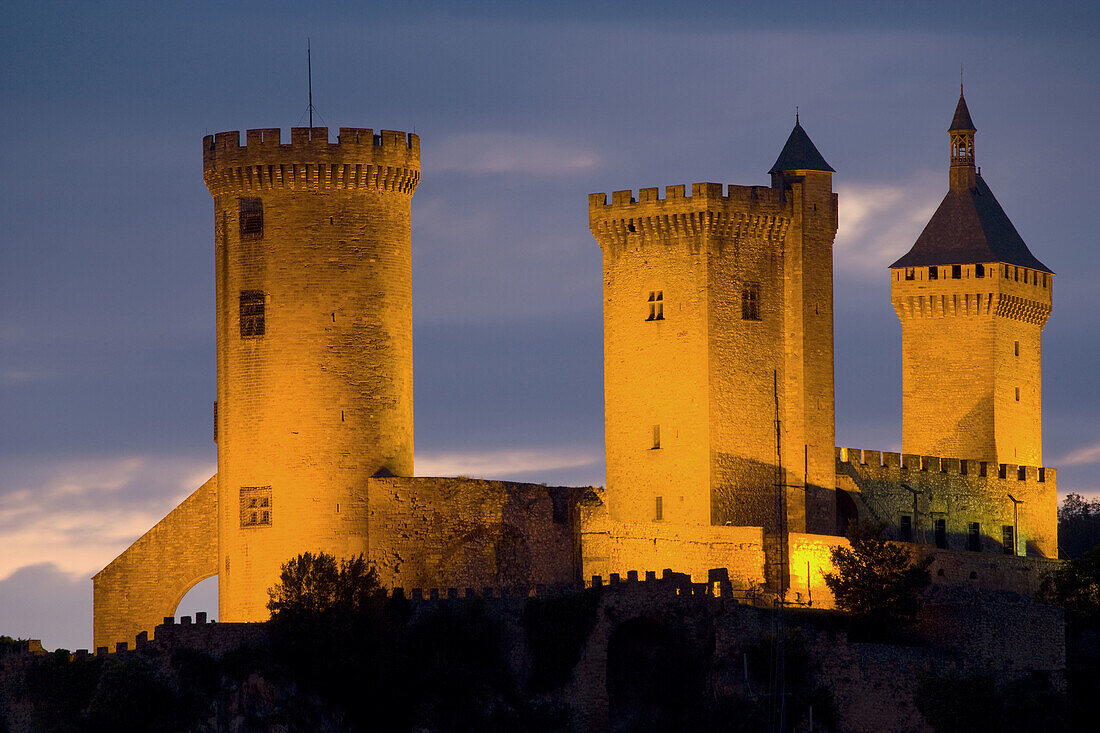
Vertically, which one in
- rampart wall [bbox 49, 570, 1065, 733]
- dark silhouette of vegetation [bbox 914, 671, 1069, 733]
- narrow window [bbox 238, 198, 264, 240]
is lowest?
dark silhouette of vegetation [bbox 914, 671, 1069, 733]

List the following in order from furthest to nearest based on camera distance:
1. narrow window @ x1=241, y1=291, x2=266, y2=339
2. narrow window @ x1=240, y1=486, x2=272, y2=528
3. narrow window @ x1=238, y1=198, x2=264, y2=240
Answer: narrow window @ x1=238, y1=198, x2=264, y2=240 < narrow window @ x1=241, y1=291, x2=266, y2=339 < narrow window @ x1=240, y1=486, x2=272, y2=528

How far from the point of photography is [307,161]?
251ft

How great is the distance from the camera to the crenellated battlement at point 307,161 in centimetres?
7650

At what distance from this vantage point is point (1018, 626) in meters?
72.0

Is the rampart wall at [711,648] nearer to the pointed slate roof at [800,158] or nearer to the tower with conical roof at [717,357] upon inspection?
the tower with conical roof at [717,357]

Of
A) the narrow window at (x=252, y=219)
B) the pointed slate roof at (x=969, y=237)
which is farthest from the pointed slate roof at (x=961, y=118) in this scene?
the narrow window at (x=252, y=219)

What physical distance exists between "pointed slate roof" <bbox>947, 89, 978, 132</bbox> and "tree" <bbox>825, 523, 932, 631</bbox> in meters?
28.3

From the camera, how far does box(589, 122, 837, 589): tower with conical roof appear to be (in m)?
77.3

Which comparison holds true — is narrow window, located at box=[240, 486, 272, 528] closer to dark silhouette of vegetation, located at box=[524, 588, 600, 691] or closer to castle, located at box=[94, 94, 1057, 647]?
castle, located at box=[94, 94, 1057, 647]

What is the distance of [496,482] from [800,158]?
13922mm

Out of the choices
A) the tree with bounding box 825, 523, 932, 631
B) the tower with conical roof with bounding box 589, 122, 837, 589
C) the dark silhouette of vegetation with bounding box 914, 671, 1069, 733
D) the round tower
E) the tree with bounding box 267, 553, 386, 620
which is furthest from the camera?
the tower with conical roof with bounding box 589, 122, 837, 589

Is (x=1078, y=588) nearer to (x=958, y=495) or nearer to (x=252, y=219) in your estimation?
(x=958, y=495)

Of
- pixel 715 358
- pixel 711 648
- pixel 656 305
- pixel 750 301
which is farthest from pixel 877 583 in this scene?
pixel 656 305

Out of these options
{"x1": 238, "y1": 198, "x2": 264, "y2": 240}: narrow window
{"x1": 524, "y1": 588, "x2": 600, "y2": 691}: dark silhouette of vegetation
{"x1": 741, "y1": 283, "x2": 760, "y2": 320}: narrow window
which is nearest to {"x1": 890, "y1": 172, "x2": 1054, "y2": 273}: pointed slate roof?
{"x1": 741, "y1": 283, "x2": 760, "y2": 320}: narrow window
